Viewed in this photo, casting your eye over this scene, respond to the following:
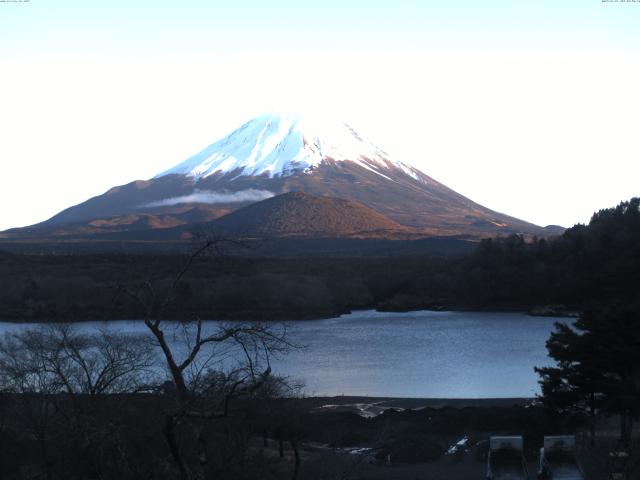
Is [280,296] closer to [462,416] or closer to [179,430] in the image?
[462,416]

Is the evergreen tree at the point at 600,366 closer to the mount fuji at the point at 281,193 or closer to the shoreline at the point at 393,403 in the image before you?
the shoreline at the point at 393,403

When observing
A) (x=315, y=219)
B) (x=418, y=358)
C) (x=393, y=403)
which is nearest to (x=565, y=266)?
(x=418, y=358)

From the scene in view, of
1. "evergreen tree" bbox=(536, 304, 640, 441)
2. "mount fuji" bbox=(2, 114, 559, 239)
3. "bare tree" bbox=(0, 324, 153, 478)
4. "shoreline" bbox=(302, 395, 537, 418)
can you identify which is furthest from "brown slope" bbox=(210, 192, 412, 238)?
"bare tree" bbox=(0, 324, 153, 478)

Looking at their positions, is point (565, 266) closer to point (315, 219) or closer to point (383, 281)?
point (383, 281)

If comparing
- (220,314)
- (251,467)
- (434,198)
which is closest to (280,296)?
(220,314)

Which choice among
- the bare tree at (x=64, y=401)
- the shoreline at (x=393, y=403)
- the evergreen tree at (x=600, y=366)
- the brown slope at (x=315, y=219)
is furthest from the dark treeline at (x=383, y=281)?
the bare tree at (x=64, y=401)
